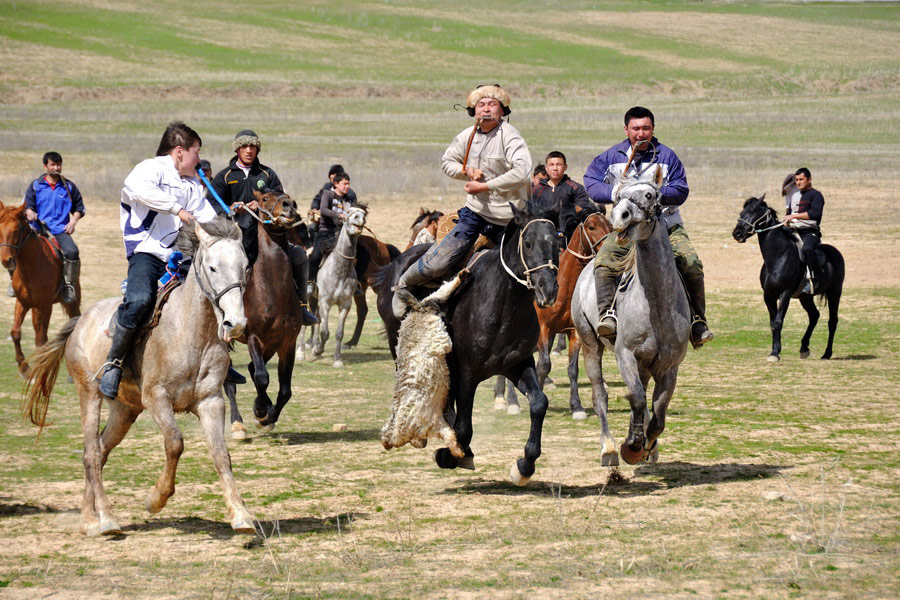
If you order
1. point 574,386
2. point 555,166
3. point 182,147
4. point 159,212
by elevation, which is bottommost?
point 574,386

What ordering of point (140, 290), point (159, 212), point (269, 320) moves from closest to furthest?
point (140, 290) → point (159, 212) → point (269, 320)

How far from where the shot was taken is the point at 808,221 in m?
16.6

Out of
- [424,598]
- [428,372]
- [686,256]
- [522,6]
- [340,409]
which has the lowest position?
[340,409]

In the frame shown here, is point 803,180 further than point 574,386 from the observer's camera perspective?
Yes

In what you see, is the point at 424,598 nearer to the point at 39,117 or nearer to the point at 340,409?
the point at 340,409

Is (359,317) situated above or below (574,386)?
below

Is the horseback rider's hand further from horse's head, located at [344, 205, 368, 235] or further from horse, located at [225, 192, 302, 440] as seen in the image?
horse's head, located at [344, 205, 368, 235]

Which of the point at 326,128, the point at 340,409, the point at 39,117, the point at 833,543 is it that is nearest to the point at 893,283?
the point at 340,409

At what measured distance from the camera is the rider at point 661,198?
9.08 metres

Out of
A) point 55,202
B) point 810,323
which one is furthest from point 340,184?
point 810,323

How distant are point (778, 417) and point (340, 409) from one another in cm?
485

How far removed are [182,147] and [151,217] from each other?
54 centimetres

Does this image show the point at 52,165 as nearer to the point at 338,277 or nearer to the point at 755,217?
the point at 338,277

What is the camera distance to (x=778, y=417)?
11461 mm
